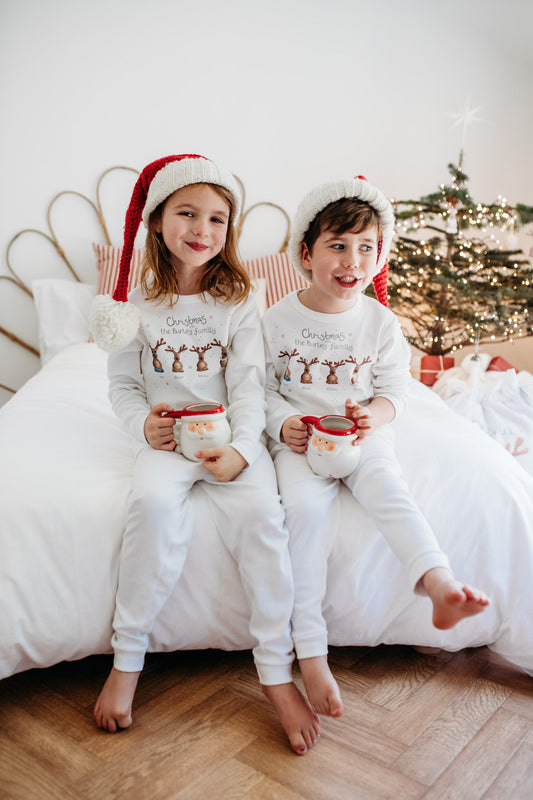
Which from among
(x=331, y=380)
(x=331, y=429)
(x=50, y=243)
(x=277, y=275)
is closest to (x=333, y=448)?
(x=331, y=429)

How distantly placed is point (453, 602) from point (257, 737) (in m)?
0.41

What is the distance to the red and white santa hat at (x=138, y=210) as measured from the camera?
4.09ft

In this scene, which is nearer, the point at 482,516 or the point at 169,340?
the point at 482,516

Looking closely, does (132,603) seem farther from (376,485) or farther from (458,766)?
(458,766)

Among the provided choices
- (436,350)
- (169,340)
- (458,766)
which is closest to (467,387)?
(436,350)

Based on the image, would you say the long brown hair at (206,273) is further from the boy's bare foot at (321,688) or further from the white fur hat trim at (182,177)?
the boy's bare foot at (321,688)

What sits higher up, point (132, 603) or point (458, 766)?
point (132, 603)

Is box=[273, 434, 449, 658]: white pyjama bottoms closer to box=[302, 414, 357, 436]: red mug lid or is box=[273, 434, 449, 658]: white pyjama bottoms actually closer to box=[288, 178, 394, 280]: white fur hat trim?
box=[302, 414, 357, 436]: red mug lid

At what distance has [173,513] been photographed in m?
1.10

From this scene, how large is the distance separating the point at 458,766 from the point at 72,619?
69 cm

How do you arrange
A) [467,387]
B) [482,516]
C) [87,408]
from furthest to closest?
[467,387]
[87,408]
[482,516]

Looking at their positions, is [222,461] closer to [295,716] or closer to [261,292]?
[295,716]

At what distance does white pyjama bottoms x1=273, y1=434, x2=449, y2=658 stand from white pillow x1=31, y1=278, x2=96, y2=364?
1.56m

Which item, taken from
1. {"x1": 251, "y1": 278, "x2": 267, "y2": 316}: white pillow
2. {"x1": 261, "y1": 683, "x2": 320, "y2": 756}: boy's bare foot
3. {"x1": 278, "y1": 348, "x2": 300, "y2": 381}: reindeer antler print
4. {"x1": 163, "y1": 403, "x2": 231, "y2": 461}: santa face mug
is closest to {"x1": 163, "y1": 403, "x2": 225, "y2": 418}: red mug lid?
{"x1": 163, "y1": 403, "x2": 231, "y2": 461}: santa face mug
